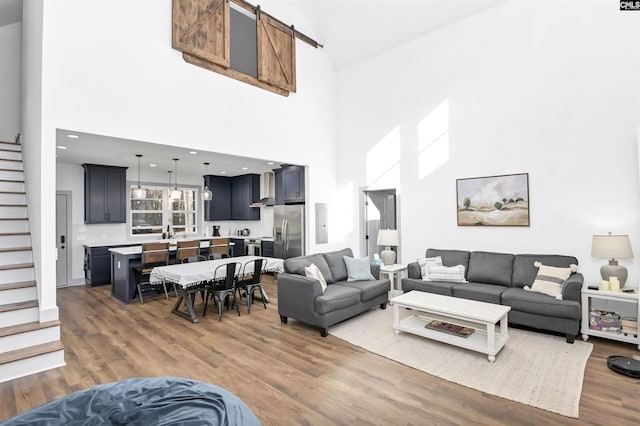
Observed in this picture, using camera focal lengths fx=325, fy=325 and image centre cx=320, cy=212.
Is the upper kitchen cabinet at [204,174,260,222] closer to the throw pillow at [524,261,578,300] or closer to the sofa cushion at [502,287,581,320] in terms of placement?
the sofa cushion at [502,287,581,320]

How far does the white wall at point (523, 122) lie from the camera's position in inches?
163

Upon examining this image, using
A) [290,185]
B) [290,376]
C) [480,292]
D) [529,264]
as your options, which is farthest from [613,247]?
[290,185]

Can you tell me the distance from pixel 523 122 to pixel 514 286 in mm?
2414

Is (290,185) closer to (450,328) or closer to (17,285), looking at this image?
(450,328)

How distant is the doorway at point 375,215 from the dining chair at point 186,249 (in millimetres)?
3335

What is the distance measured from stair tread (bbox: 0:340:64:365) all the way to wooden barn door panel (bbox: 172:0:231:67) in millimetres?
3998

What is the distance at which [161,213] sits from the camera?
8.38 m

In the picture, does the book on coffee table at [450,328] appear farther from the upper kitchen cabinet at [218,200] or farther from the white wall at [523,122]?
the upper kitchen cabinet at [218,200]

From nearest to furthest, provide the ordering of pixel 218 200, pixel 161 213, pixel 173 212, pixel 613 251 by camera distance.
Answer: pixel 613 251
pixel 161 213
pixel 173 212
pixel 218 200

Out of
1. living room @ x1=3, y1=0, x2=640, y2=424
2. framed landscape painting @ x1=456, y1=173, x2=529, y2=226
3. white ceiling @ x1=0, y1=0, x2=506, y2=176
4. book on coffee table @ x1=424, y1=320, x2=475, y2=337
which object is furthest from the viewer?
white ceiling @ x1=0, y1=0, x2=506, y2=176

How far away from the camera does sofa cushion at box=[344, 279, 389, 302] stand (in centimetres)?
452

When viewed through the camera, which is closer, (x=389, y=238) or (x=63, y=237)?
(x=389, y=238)

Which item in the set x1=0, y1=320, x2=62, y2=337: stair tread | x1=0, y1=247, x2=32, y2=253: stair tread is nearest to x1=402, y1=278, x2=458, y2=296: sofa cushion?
x1=0, y1=320, x2=62, y2=337: stair tread

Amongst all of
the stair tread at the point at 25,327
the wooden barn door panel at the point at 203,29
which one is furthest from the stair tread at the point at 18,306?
the wooden barn door panel at the point at 203,29
